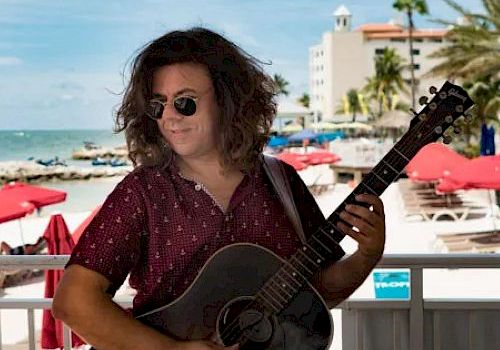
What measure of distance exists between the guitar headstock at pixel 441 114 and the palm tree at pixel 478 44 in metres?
14.6

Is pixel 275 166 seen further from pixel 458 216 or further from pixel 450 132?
pixel 458 216

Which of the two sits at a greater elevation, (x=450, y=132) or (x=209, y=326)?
(x=450, y=132)

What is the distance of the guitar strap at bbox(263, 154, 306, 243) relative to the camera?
991 millimetres

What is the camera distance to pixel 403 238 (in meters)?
11.8

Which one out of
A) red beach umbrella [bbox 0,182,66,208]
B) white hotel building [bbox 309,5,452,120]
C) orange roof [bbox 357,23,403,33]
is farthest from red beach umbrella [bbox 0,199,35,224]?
orange roof [bbox 357,23,403,33]

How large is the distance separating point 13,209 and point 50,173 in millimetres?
24152

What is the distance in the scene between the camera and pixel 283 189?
100cm

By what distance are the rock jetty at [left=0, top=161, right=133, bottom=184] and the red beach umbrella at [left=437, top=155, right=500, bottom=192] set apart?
22.2 meters

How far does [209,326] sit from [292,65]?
44.1 m

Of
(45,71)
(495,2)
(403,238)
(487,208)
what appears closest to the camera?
(403,238)

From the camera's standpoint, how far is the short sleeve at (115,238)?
3.02 ft

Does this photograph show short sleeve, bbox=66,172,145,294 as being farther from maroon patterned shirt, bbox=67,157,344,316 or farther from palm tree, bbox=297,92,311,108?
palm tree, bbox=297,92,311,108

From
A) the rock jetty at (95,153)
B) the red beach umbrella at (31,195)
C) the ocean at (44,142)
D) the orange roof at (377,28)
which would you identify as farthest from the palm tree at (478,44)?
the orange roof at (377,28)

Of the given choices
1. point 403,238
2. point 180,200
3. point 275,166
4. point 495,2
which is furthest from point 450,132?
point 495,2
